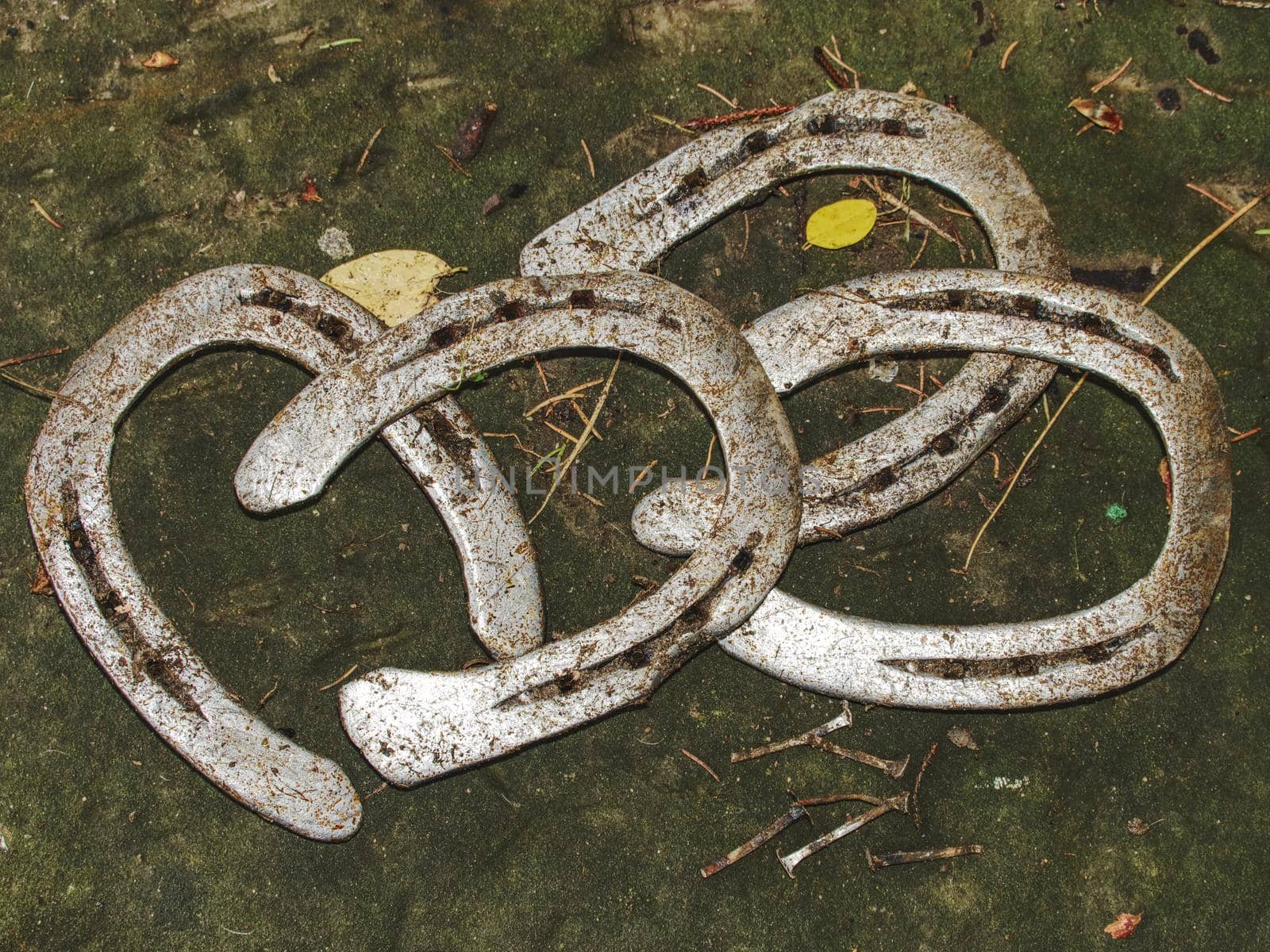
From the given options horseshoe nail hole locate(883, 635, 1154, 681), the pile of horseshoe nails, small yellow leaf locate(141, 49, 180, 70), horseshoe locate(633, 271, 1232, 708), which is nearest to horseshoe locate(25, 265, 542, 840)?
the pile of horseshoe nails

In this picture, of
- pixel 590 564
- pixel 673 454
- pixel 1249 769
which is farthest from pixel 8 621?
pixel 1249 769

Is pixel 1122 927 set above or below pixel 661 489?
below

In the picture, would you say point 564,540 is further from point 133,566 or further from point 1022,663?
point 1022,663

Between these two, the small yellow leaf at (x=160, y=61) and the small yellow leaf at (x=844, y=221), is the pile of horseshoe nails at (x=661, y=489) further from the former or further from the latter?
the small yellow leaf at (x=160, y=61)

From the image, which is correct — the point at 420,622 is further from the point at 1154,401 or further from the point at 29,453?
the point at 1154,401

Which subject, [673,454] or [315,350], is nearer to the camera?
[315,350]

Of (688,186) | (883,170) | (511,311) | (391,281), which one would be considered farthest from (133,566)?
(883,170)
